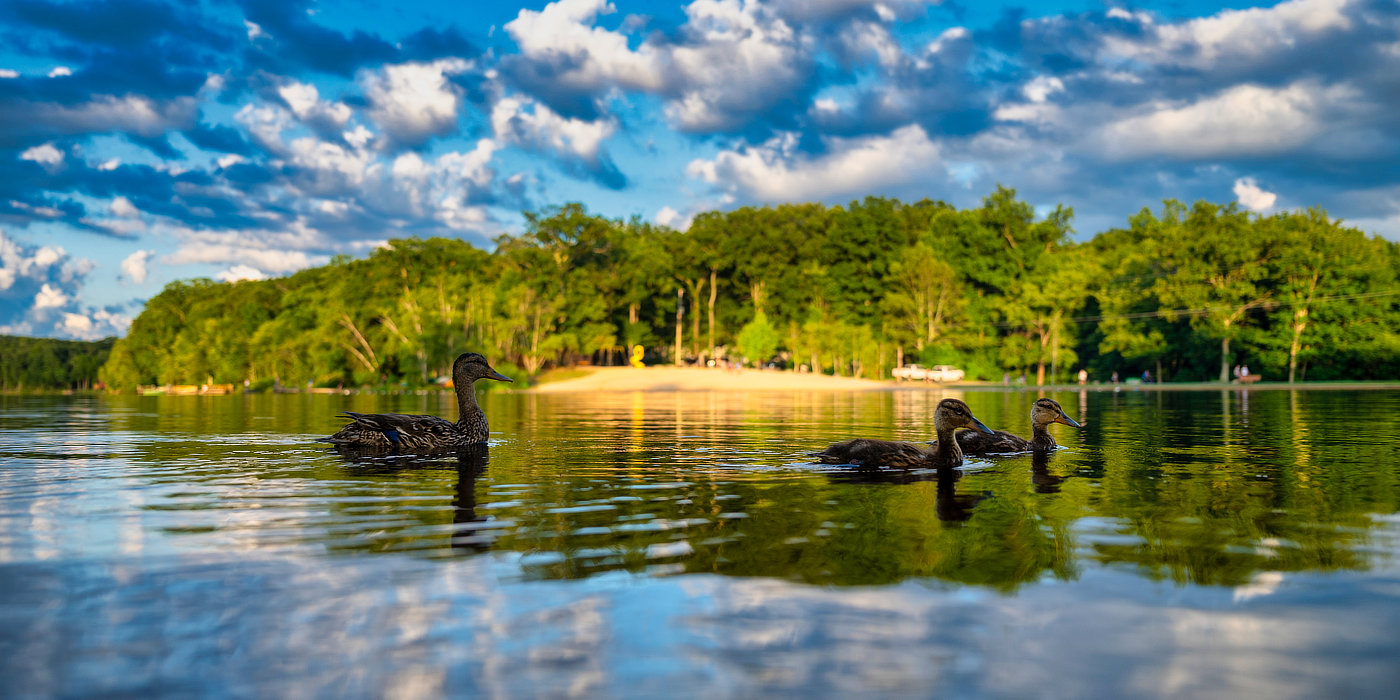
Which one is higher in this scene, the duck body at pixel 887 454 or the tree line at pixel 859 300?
the tree line at pixel 859 300

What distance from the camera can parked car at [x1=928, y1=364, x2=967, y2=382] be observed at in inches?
3524

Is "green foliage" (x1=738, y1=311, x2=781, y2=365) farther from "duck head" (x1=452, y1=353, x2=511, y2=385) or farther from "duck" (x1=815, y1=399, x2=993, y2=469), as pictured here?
"duck" (x1=815, y1=399, x2=993, y2=469)

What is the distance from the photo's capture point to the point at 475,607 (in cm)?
529

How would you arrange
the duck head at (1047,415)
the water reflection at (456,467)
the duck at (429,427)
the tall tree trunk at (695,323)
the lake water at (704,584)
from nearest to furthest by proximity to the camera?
the lake water at (704,584) < the water reflection at (456,467) < the duck at (429,427) < the duck head at (1047,415) < the tall tree trunk at (695,323)

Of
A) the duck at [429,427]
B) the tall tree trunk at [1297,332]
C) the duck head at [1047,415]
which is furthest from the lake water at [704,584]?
the tall tree trunk at [1297,332]

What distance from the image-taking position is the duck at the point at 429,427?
48.2ft

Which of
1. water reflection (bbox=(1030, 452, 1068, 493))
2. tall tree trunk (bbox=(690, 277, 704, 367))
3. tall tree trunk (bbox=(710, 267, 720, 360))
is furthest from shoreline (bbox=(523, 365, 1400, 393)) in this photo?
water reflection (bbox=(1030, 452, 1068, 493))

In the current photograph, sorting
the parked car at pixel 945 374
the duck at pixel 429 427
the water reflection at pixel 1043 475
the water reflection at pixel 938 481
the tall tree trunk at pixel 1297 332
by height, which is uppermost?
the tall tree trunk at pixel 1297 332

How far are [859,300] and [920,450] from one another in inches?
3978

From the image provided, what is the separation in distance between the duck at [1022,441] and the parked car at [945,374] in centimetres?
7513

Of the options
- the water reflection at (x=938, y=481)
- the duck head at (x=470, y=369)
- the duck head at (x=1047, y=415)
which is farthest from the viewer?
the duck head at (x=470, y=369)

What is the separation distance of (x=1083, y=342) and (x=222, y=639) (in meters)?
98.3

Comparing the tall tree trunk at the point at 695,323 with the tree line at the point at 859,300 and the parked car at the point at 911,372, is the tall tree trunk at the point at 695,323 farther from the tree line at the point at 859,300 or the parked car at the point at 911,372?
the parked car at the point at 911,372

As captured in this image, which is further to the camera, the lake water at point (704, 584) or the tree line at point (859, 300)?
the tree line at point (859, 300)
